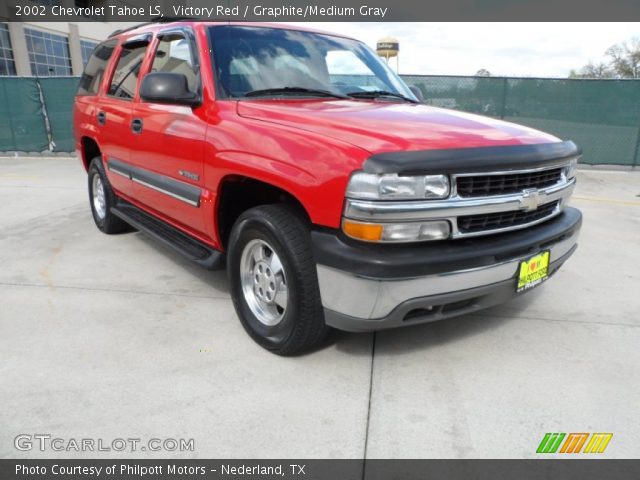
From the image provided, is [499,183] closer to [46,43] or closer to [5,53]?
[5,53]

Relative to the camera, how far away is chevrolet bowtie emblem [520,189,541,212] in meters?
2.60

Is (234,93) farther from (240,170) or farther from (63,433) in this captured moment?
(63,433)

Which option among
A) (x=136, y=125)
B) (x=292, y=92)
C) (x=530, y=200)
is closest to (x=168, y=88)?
(x=292, y=92)

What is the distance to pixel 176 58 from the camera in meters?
3.64

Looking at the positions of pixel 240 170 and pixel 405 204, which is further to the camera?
pixel 240 170

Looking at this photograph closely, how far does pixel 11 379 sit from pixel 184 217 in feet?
4.87

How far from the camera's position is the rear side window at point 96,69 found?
195 inches

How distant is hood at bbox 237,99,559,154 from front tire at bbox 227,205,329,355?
505 mm

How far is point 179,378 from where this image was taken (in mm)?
2688

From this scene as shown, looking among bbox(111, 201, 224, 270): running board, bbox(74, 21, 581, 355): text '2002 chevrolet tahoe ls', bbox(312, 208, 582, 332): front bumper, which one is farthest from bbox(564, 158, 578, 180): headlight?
bbox(111, 201, 224, 270): running board

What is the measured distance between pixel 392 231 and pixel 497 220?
0.66 m

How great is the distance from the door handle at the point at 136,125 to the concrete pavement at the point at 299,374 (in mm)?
1184

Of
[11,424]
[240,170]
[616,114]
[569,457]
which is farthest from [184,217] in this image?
[616,114]

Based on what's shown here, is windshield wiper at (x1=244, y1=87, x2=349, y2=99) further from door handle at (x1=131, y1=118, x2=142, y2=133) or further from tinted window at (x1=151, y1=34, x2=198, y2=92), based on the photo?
door handle at (x1=131, y1=118, x2=142, y2=133)
